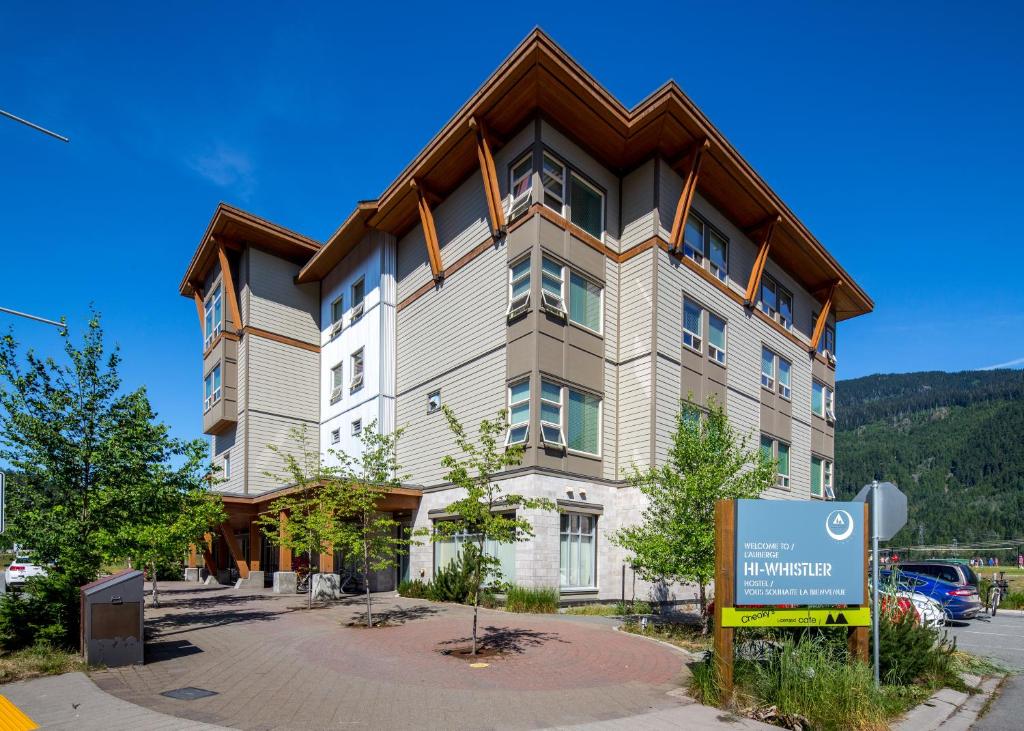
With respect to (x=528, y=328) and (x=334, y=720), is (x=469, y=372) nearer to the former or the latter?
(x=528, y=328)

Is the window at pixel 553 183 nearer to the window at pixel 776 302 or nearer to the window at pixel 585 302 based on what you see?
the window at pixel 585 302

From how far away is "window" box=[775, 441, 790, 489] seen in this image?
94.2ft

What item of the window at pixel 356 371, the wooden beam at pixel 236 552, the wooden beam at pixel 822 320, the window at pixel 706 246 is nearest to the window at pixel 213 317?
the window at pixel 356 371

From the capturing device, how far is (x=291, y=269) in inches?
1293

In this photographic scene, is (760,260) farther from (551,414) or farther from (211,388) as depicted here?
(211,388)

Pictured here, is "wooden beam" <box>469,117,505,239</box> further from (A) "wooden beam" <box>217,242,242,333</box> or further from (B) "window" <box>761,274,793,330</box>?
(A) "wooden beam" <box>217,242,242,333</box>

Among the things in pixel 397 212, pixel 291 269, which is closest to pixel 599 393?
pixel 397 212

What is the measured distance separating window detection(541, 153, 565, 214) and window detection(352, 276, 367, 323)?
10423 mm

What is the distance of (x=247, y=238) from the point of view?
31141 millimetres

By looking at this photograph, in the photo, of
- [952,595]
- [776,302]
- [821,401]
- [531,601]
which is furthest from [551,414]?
[821,401]

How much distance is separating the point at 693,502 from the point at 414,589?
1098 centimetres

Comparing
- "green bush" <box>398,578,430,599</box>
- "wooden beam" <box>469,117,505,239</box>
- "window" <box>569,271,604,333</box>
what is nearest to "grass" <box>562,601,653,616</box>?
"green bush" <box>398,578,430,599</box>

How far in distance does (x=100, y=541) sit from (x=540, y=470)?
35.1 feet

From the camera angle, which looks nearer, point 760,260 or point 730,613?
point 730,613
